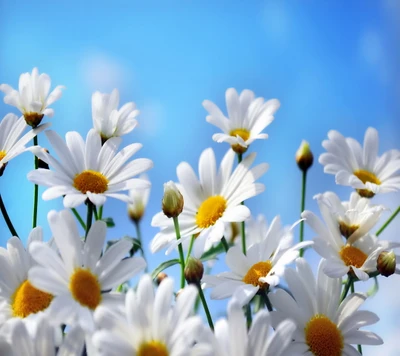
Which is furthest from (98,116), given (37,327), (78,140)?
(37,327)

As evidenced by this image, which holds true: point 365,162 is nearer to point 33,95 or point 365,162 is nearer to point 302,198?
point 302,198

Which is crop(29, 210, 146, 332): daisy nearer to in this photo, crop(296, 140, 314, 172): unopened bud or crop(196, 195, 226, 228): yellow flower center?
crop(196, 195, 226, 228): yellow flower center

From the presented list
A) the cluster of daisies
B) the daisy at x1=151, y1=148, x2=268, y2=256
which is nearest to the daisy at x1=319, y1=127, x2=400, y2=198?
the cluster of daisies

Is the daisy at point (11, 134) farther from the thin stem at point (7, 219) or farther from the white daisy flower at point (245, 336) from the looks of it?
the white daisy flower at point (245, 336)

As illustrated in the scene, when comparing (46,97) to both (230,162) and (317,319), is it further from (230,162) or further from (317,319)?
(317,319)

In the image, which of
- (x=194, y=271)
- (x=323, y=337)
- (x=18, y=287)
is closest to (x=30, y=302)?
(x=18, y=287)

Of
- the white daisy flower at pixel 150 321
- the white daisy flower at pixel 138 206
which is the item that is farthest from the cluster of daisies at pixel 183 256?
the white daisy flower at pixel 138 206
